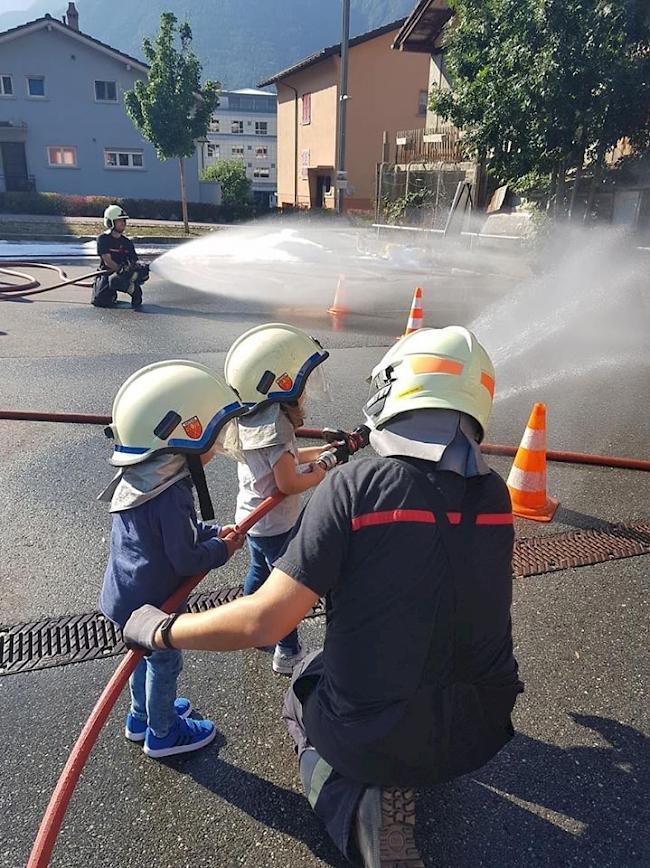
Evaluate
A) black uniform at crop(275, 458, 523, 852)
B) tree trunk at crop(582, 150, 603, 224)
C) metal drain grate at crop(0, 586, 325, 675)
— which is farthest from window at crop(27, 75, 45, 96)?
black uniform at crop(275, 458, 523, 852)

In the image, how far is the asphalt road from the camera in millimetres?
2174

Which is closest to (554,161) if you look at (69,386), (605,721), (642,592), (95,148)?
(69,386)

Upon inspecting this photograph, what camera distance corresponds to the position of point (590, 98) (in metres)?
12.7

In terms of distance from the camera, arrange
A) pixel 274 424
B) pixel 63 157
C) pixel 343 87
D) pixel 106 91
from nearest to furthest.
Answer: pixel 274 424 → pixel 343 87 → pixel 106 91 → pixel 63 157

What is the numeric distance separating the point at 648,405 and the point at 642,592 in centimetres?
381

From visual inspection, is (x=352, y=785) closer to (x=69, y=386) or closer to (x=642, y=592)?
(x=642, y=592)

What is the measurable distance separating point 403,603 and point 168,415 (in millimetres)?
984

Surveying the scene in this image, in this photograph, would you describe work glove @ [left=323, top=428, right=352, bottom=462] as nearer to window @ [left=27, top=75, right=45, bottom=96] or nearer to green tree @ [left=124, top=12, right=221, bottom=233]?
green tree @ [left=124, top=12, right=221, bottom=233]

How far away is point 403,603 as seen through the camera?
1782 mm

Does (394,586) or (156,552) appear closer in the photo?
(394,586)

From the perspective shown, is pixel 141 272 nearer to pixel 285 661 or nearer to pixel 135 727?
pixel 285 661

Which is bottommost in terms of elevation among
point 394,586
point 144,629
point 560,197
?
point 144,629

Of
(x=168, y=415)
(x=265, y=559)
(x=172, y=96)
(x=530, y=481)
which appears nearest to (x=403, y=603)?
(x=168, y=415)

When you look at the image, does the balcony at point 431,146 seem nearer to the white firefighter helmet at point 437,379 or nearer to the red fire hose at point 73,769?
the white firefighter helmet at point 437,379
